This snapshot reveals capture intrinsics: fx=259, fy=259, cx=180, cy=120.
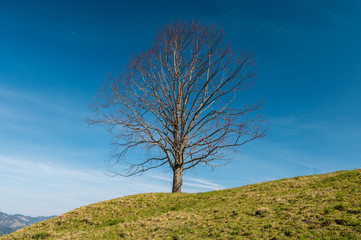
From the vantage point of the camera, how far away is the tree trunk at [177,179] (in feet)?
63.2

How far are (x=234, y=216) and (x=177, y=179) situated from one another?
9870 mm

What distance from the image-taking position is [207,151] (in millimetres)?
20062

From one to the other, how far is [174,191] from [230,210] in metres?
8.71

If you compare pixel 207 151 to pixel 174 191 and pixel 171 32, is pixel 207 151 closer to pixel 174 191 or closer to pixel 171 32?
pixel 174 191

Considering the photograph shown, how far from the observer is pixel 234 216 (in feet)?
33.0

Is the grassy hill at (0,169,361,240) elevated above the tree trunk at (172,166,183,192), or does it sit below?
below

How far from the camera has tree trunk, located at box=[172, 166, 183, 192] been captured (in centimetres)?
1925

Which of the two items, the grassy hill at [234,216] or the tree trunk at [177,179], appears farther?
the tree trunk at [177,179]

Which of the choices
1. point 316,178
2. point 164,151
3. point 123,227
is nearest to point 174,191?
point 164,151

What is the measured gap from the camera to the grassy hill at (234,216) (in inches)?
319

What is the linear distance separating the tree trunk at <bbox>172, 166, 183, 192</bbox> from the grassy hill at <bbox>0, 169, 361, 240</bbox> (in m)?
2.43

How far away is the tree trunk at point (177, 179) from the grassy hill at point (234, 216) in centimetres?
243

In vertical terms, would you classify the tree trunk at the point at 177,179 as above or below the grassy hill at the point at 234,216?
above

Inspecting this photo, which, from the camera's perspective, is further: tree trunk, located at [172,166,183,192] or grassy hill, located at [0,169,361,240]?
tree trunk, located at [172,166,183,192]
